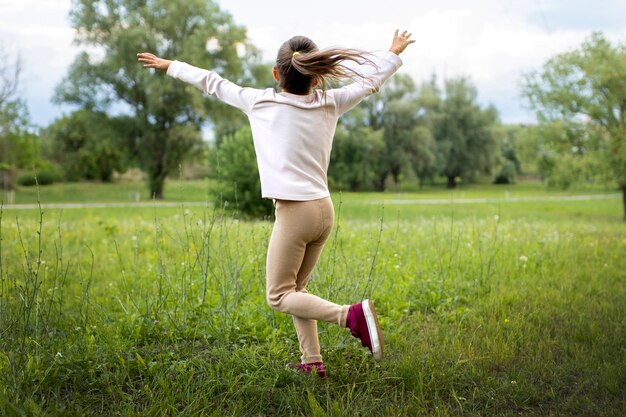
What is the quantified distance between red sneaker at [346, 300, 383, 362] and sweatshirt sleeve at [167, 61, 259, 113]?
131 cm

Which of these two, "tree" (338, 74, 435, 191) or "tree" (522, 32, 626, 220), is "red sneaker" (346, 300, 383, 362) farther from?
"tree" (338, 74, 435, 191)

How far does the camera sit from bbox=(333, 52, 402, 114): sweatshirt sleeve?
11.5ft

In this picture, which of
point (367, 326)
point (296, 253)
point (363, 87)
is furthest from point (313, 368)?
point (363, 87)

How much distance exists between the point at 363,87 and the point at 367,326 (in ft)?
4.62

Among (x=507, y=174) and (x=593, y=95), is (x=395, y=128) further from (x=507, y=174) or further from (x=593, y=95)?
(x=593, y=95)

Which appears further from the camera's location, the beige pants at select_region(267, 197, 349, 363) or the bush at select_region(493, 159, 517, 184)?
the bush at select_region(493, 159, 517, 184)

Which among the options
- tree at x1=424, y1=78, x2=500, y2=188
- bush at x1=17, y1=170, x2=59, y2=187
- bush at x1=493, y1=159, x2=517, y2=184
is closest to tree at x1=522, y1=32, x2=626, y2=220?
tree at x1=424, y1=78, x2=500, y2=188

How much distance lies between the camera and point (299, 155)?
3.31m

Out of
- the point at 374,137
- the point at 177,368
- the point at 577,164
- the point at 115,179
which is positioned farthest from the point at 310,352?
the point at 115,179

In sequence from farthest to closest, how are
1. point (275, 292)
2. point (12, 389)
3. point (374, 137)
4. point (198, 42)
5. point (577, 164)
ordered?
→ point (374, 137)
point (198, 42)
point (577, 164)
point (275, 292)
point (12, 389)

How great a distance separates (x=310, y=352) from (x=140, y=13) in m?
31.6

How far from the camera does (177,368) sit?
3.61m

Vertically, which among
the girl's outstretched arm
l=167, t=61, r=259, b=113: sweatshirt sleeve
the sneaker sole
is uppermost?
the girl's outstretched arm

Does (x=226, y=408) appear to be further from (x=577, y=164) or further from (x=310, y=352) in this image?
(x=577, y=164)
